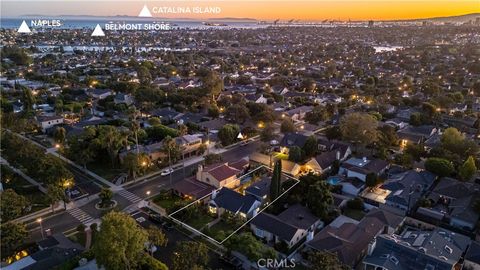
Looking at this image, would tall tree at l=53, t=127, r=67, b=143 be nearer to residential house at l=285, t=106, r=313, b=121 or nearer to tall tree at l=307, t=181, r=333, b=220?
tall tree at l=307, t=181, r=333, b=220

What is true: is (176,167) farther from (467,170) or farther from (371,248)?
(467,170)

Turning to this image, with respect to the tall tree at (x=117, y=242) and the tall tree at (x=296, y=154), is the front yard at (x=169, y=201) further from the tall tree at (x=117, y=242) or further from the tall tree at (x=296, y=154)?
the tall tree at (x=296, y=154)

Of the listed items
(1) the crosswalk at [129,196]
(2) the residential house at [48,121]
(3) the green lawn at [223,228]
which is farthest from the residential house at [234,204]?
(2) the residential house at [48,121]

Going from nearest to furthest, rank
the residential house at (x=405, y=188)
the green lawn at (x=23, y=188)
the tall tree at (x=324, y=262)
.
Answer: the tall tree at (x=324, y=262)
the residential house at (x=405, y=188)
the green lawn at (x=23, y=188)

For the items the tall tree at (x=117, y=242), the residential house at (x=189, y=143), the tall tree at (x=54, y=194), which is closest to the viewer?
the tall tree at (x=117, y=242)

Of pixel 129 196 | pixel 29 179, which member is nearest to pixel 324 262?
pixel 129 196
